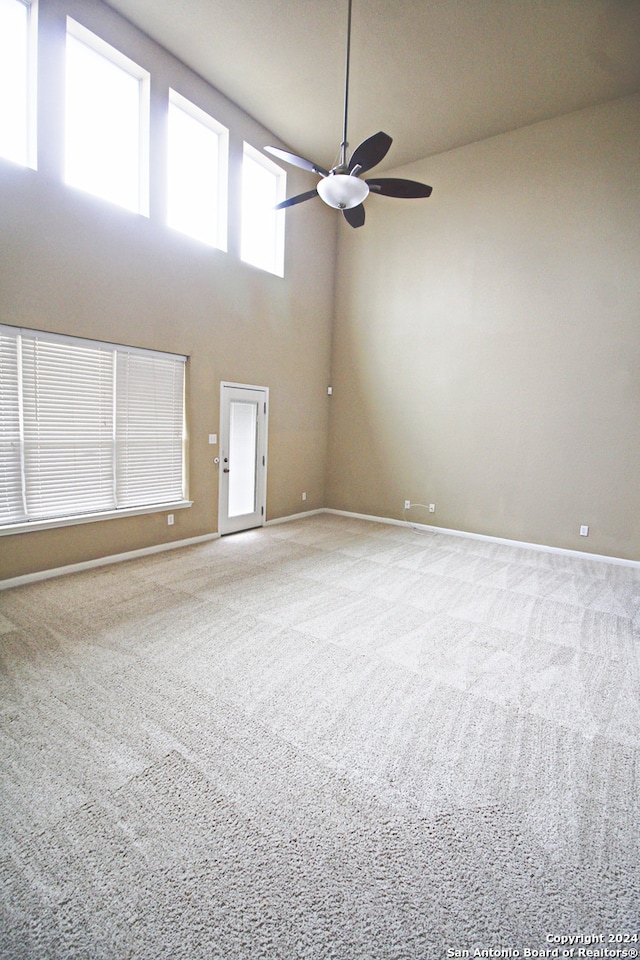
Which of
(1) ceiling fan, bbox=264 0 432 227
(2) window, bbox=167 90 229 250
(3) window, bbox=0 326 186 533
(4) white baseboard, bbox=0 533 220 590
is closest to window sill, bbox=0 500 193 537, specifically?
(3) window, bbox=0 326 186 533

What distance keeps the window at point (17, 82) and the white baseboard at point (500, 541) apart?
5693 millimetres

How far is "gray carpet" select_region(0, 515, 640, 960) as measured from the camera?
55.0 inches

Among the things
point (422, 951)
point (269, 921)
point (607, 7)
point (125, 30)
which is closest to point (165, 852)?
point (269, 921)

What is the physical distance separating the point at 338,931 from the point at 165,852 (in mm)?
648

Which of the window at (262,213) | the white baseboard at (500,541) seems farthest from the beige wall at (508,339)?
the window at (262,213)

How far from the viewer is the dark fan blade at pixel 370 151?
121 inches

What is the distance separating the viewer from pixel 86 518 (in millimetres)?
4270

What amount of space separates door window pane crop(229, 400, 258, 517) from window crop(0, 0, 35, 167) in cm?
301

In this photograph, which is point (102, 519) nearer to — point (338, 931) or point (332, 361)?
point (338, 931)

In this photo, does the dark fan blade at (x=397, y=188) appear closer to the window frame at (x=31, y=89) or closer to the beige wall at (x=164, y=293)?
the beige wall at (x=164, y=293)

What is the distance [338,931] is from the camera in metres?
1.36

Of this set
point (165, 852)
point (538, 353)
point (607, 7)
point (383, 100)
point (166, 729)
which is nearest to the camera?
point (165, 852)

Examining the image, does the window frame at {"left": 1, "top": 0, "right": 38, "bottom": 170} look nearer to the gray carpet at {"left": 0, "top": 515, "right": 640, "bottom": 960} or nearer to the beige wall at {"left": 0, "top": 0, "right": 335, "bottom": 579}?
the beige wall at {"left": 0, "top": 0, "right": 335, "bottom": 579}

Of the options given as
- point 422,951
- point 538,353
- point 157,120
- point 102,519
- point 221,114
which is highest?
point 221,114
